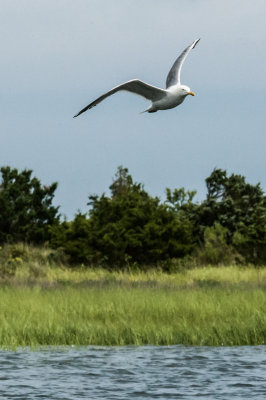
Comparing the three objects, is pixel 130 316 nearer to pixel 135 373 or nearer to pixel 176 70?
pixel 135 373

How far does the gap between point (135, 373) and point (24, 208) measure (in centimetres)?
2776

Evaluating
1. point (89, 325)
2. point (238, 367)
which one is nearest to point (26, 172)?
point (89, 325)

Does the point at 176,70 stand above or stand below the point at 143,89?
above

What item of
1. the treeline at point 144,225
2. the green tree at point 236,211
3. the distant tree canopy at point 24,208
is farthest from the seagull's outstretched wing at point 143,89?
the distant tree canopy at point 24,208

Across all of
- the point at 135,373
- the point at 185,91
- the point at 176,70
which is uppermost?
the point at 176,70

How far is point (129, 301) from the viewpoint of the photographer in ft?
55.7

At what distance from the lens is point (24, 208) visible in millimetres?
38750

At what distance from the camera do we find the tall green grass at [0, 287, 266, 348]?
14000 millimetres

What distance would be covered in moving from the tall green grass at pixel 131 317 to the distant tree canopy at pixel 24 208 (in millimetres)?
19308

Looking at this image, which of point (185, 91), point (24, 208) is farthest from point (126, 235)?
point (185, 91)

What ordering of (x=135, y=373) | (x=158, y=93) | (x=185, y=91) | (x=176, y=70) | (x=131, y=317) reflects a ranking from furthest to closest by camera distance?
(x=131, y=317) < (x=176, y=70) < (x=135, y=373) < (x=158, y=93) < (x=185, y=91)

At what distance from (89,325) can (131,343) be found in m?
0.92

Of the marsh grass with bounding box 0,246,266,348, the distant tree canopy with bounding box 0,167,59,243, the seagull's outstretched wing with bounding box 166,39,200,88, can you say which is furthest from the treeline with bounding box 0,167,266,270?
the seagull's outstretched wing with bounding box 166,39,200,88

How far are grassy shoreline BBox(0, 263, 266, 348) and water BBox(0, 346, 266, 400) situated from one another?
0.41m
